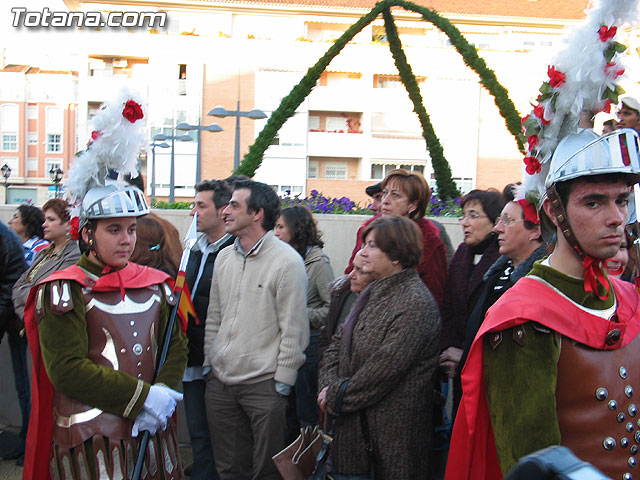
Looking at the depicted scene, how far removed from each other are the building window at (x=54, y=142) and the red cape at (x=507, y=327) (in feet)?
215

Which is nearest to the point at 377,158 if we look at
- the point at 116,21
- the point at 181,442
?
the point at 116,21

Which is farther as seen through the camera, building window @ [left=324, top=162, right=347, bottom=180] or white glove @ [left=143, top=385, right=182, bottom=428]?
building window @ [left=324, top=162, right=347, bottom=180]

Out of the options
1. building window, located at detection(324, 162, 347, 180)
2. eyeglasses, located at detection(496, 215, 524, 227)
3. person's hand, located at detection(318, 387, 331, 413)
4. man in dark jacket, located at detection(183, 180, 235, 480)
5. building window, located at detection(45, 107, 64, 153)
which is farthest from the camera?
building window, located at detection(45, 107, 64, 153)

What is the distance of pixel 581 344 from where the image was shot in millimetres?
1958

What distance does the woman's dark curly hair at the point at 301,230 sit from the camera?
16.8 ft

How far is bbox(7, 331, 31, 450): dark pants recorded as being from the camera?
554 centimetres

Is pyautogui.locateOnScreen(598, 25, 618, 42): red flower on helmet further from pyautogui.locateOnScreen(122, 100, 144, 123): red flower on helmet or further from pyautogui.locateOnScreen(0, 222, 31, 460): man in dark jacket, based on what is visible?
pyautogui.locateOnScreen(0, 222, 31, 460): man in dark jacket

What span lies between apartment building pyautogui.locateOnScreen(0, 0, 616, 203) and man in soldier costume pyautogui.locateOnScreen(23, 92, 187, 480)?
120 ft

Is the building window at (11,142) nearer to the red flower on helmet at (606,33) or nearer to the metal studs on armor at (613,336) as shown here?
the red flower on helmet at (606,33)

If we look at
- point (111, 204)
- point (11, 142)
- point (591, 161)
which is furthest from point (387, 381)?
point (11, 142)

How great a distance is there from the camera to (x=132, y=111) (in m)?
3.51

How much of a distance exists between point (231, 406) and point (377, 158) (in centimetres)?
3943

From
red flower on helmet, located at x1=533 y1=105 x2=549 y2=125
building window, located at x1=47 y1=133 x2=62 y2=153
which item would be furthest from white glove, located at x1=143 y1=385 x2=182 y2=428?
building window, located at x1=47 y1=133 x2=62 y2=153

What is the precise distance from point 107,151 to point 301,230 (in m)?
1.95
